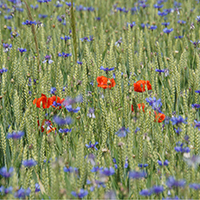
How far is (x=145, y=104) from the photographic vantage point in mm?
1880

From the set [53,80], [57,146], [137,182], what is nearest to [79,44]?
[53,80]

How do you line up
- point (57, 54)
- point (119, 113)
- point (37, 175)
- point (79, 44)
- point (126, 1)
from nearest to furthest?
point (37, 175) < point (119, 113) < point (57, 54) < point (79, 44) < point (126, 1)

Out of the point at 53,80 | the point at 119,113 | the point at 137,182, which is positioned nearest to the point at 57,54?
the point at 53,80

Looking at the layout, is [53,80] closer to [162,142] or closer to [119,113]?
[119,113]

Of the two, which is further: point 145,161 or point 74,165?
point 145,161

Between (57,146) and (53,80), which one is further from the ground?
(53,80)

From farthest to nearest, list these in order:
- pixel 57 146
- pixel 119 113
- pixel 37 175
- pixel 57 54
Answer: pixel 57 54, pixel 119 113, pixel 57 146, pixel 37 175

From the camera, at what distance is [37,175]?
Answer: 5.05ft

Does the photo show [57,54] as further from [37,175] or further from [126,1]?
[126,1]

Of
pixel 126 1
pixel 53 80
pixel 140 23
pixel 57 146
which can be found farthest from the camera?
pixel 126 1

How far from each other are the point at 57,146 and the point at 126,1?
13.5 ft

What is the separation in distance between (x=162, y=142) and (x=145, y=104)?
11.9 inches

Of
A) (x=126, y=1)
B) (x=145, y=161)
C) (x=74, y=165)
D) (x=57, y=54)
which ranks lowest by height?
(x=145, y=161)

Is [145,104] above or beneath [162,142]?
above
